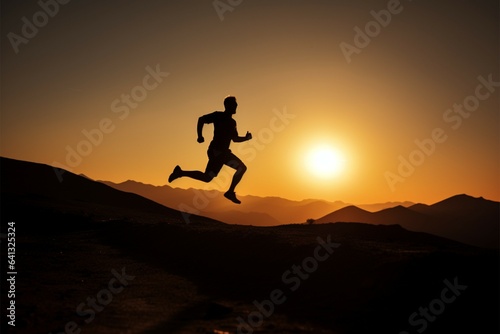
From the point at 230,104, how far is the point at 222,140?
2.97 feet

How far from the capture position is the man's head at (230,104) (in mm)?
9312

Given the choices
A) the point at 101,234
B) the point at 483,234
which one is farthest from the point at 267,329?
the point at 483,234

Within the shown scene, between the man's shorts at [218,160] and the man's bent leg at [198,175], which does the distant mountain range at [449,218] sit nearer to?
the man's bent leg at [198,175]

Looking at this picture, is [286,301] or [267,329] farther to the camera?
[286,301]

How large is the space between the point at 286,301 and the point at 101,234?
9.81m

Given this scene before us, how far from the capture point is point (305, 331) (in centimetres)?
464

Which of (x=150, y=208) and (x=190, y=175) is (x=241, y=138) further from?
(x=150, y=208)

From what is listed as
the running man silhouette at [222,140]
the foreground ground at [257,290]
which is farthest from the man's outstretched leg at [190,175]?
the foreground ground at [257,290]

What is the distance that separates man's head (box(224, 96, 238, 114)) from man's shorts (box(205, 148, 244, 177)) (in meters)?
0.98

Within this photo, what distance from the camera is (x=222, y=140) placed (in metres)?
9.20

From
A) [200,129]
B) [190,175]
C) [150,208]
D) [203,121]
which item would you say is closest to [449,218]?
[150,208]

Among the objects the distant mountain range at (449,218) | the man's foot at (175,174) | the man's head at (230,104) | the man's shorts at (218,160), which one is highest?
the distant mountain range at (449,218)

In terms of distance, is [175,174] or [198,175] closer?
[198,175]

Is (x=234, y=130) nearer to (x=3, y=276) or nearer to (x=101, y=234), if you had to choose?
(x=3, y=276)
